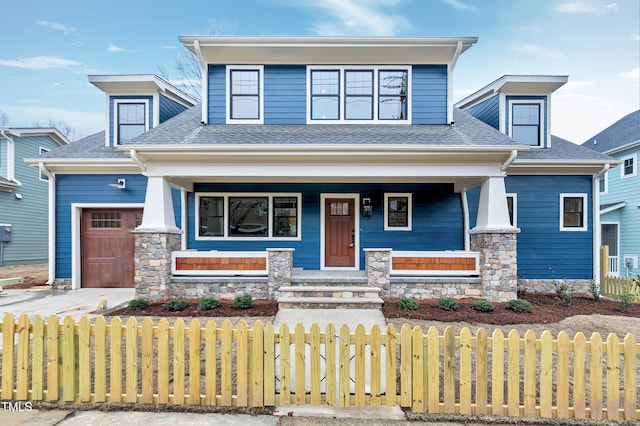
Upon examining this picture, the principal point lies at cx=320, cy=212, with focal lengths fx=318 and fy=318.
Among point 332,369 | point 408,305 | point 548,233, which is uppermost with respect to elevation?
point 548,233

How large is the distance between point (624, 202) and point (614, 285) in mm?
7814

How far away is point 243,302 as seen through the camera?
6676mm

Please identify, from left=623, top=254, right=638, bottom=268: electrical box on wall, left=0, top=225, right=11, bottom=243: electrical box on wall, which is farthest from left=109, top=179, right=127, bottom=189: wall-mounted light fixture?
left=623, top=254, right=638, bottom=268: electrical box on wall

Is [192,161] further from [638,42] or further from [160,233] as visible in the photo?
[638,42]

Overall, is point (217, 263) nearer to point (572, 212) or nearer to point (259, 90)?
point (259, 90)

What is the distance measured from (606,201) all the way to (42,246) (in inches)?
1065

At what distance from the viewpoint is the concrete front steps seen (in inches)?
262

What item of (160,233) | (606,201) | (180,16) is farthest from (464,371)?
(180,16)

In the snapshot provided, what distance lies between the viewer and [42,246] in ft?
50.5

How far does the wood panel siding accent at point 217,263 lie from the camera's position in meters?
7.44

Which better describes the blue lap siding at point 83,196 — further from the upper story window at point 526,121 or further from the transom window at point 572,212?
the transom window at point 572,212

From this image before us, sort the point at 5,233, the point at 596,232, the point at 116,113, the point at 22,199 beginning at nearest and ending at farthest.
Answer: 1. the point at 596,232
2. the point at 116,113
3. the point at 5,233
4. the point at 22,199

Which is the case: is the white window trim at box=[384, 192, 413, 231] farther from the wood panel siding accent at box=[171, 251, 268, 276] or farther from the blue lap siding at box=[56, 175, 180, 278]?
the blue lap siding at box=[56, 175, 180, 278]

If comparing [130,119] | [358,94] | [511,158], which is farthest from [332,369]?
[130,119]
